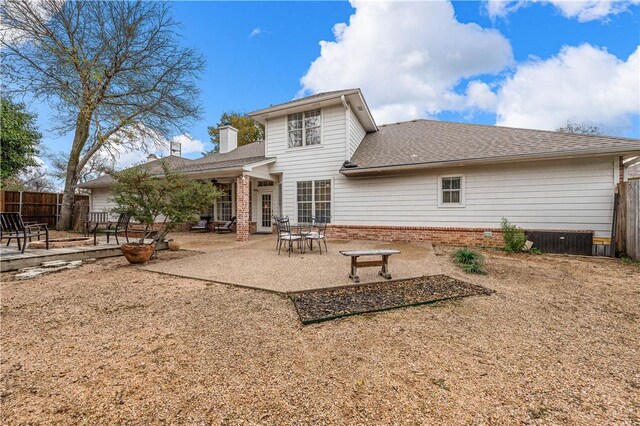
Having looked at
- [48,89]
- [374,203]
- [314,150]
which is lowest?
[374,203]

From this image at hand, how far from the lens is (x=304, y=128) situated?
1122 cm

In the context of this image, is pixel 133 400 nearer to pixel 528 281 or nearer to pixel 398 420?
pixel 398 420

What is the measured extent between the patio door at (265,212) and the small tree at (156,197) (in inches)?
227

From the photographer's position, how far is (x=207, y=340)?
2801mm

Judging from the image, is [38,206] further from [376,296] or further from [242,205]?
[376,296]

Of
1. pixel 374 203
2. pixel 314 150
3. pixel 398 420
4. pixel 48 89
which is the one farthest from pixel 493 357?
pixel 48 89

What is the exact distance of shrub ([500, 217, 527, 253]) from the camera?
7.92 meters

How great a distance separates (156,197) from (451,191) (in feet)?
29.5

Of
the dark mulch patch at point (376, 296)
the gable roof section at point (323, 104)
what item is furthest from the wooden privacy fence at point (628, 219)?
the gable roof section at point (323, 104)

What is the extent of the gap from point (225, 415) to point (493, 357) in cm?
234

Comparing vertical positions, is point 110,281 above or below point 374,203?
below

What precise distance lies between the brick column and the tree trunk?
9.99m

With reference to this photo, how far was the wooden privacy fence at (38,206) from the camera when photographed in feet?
43.4

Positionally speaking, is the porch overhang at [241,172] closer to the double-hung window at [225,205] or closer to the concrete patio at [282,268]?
the double-hung window at [225,205]
